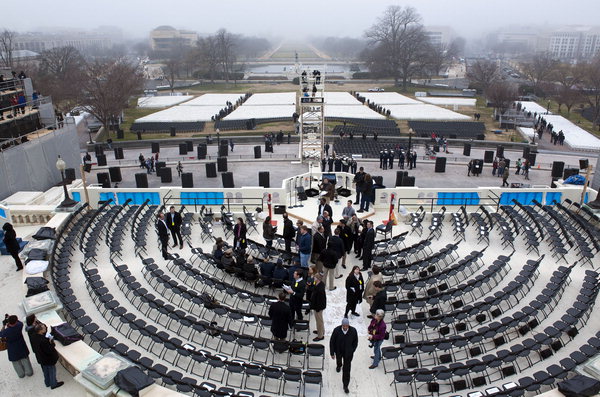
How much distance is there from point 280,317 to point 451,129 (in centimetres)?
4055

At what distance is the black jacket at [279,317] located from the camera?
9.95m

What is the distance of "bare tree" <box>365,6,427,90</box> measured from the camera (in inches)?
3263

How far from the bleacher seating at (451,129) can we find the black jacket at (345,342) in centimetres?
3615

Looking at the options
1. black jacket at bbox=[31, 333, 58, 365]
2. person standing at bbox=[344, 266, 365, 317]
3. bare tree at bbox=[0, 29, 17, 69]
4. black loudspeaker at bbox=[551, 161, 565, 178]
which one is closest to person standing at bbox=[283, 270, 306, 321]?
person standing at bbox=[344, 266, 365, 317]

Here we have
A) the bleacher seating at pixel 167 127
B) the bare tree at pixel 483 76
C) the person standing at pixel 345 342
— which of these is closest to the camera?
the person standing at pixel 345 342

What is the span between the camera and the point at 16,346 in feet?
29.9

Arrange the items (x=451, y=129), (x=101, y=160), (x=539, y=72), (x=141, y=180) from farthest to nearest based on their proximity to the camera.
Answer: (x=539, y=72), (x=451, y=129), (x=101, y=160), (x=141, y=180)

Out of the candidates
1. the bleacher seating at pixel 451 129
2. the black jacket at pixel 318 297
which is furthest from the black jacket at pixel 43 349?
the bleacher seating at pixel 451 129

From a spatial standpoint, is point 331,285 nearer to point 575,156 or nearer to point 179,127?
point 575,156

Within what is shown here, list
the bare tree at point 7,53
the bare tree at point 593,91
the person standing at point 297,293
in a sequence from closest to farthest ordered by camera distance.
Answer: the person standing at point 297,293 → the bare tree at point 593,91 → the bare tree at point 7,53

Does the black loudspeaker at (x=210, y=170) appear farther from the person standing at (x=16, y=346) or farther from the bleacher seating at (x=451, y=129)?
the bleacher seating at (x=451, y=129)

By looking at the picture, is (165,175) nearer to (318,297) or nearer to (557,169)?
(318,297)

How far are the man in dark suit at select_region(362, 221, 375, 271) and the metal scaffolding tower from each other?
1695 centimetres

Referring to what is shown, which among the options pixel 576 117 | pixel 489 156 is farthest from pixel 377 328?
pixel 576 117
